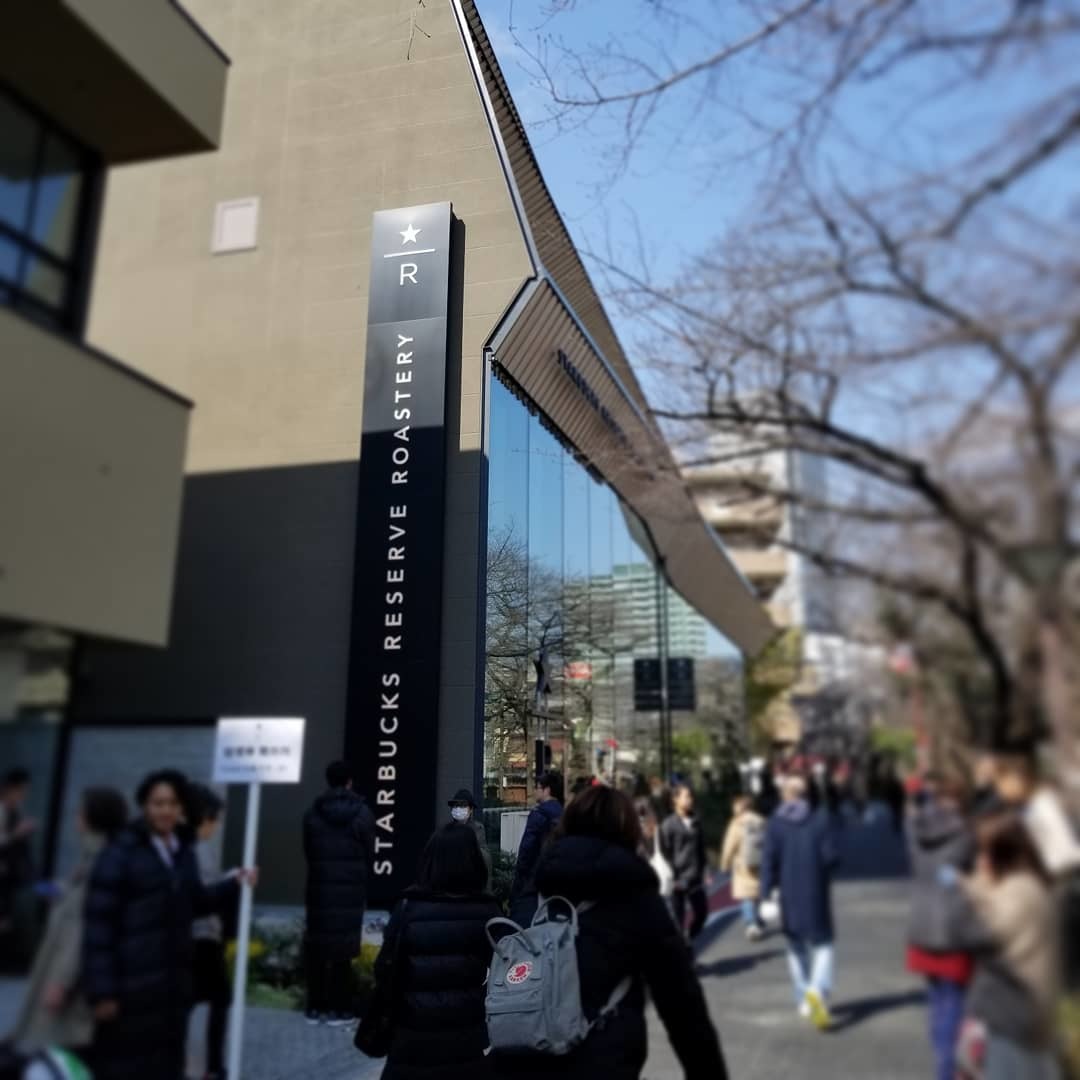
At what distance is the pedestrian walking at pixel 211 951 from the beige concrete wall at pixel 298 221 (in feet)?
2.75

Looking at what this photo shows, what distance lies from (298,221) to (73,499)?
1.52 meters

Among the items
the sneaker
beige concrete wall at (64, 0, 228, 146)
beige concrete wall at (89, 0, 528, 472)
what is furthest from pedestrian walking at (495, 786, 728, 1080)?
beige concrete wall at (64, 0, 228, 146)

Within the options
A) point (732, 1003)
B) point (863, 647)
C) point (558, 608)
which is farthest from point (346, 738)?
point (558, 608)

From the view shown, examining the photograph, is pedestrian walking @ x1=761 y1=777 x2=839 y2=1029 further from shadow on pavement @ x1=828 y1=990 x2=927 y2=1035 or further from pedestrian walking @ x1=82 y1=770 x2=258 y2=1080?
pedestrian walking @ x1=82 y1=770 x2=258 y2=1080

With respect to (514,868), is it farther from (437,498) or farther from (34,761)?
(34,761)

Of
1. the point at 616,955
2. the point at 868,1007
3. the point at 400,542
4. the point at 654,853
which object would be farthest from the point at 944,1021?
the point at 654,853

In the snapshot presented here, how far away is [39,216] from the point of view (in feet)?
5.60

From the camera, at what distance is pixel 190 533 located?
202 cm

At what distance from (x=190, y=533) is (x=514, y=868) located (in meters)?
2.38

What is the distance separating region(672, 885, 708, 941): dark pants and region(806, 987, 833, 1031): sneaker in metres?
0.53

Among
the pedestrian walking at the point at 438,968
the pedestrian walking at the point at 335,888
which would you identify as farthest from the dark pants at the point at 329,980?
the pedestrian walking at the point at 438,968

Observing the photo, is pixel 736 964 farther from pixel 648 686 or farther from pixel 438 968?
pixel 648 686

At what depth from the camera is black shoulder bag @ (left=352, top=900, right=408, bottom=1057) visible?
2.58 m

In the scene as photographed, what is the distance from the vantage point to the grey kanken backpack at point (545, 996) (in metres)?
1.79
